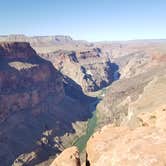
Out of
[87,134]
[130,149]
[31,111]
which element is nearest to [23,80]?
[31,111]

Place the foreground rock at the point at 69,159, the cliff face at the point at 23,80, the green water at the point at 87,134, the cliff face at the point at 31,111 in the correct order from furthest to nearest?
1. the cliff face at the point at 23,80
2. the green water at the point at 87,134
3. the cliff face at the point at 31,111
4. the foreground rock at the point at 69,159

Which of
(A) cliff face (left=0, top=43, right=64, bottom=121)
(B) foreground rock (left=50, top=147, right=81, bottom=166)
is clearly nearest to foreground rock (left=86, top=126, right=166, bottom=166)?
(B) foreground rock (left=50, top=147, right=81, bottom=166)

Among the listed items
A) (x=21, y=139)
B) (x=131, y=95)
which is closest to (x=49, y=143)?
(x=21, y=139)

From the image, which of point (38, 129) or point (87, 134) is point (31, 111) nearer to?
point (38, 129)

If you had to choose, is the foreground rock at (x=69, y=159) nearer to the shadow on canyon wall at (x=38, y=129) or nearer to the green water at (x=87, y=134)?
the shadow on canyon wall at (x=38, y=129)

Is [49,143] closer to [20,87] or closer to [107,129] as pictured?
A: [20,87]

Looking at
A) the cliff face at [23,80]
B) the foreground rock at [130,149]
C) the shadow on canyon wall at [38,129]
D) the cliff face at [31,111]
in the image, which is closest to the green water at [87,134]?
the cliff face at [31,111]
